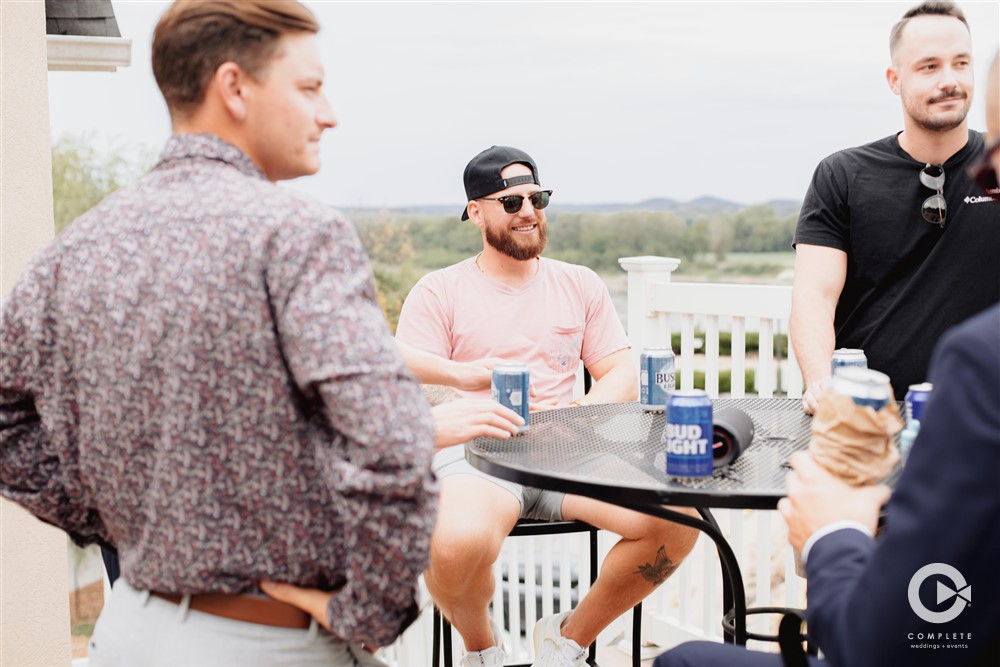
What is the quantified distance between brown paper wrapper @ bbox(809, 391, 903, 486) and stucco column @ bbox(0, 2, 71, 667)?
2.23m

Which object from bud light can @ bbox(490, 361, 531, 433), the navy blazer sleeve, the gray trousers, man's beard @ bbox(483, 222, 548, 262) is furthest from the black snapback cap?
the navy blazer sleeve

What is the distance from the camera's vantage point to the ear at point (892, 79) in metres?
3.02

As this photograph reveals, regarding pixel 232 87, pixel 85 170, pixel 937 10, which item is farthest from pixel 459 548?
pixel 85 170

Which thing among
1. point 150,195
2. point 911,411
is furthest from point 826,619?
point 150,195

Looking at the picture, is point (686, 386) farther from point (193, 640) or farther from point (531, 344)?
point (193, 640)

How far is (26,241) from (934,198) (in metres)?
2.60

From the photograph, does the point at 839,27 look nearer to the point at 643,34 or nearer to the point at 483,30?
the point at 643,34

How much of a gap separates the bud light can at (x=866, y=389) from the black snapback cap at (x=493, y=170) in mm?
2088

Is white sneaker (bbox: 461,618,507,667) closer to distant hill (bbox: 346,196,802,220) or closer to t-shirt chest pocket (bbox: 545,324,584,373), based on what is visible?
t-shirt chest pocket (bbox: 545,324,584,373)

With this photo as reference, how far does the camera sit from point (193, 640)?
132 centimetres

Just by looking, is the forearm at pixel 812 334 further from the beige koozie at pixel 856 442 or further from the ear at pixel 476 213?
the beige koozie at pixel 856 442

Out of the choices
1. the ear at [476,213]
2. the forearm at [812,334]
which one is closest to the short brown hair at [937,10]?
the forearm at [812,334]

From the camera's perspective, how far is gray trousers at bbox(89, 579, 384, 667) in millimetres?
1324

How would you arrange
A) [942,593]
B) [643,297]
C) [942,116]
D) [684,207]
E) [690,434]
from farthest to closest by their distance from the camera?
[684,207]
[643,297]
[942,116]
[690,434]
[942,593]
